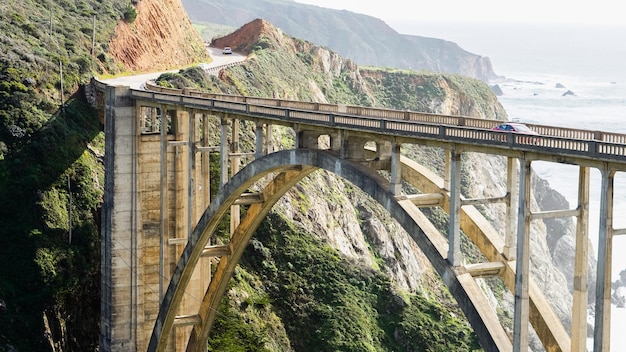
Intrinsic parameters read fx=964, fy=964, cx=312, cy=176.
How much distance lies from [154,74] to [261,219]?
3055 centimetres

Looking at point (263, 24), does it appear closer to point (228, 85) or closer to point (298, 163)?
point (228, 85)

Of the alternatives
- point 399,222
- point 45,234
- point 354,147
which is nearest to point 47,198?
point 45,234

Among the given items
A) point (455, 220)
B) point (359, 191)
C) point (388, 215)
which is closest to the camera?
point (455, 220)

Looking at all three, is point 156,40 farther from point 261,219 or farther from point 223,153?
point 223,153

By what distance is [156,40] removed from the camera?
76.9 metres

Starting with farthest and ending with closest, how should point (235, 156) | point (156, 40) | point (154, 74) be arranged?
1. point (156, 40)
2. point (154, 74)
3. point (235, 156)

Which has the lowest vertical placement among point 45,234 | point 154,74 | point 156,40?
point 45,234

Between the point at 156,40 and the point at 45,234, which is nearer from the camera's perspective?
the point at 45,234

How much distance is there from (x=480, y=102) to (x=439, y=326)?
79926mm

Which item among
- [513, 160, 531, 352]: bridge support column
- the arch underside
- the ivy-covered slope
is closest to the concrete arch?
the arch underside

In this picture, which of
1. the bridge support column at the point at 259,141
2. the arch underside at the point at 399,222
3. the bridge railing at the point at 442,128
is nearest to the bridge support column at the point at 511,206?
the arch underside at the point at 399,222

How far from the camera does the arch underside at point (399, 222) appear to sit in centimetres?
2355

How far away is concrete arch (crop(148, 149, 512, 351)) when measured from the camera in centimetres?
2383

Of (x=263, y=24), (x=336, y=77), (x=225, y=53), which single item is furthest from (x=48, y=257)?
Answer: (x=336, y=77)
